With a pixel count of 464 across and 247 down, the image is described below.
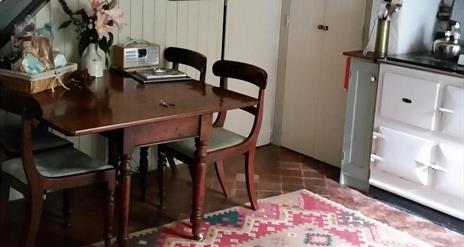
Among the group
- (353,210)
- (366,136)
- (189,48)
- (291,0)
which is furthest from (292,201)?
(291,0)

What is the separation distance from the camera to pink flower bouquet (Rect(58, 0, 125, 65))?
3.23 metres

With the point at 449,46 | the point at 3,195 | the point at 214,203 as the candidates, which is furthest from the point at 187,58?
the point at 449,46

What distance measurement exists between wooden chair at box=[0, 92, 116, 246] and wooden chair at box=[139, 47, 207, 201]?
0.67 metres

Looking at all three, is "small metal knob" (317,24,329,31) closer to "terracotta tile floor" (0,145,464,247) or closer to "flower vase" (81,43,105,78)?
"terracotta tile floor" (0,145,464,247)

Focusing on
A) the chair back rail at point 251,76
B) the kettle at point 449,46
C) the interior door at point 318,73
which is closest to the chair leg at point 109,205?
the chair back rail at point 251,76

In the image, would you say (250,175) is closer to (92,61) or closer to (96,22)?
(92,61)

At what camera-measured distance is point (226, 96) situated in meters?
3.11

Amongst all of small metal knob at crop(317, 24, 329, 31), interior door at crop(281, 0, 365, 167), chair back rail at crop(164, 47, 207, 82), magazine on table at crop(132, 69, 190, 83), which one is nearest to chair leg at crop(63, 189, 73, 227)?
magazine on table at crop(132, 69, 190, 83)

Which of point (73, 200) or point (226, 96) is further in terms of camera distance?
point (73, 200)

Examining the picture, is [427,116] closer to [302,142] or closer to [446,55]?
[446,55]

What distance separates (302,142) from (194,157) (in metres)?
1.65

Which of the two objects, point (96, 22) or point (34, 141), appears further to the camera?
point (96, 22)

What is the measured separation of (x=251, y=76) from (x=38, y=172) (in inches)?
49.3

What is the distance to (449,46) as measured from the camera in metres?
3.54
